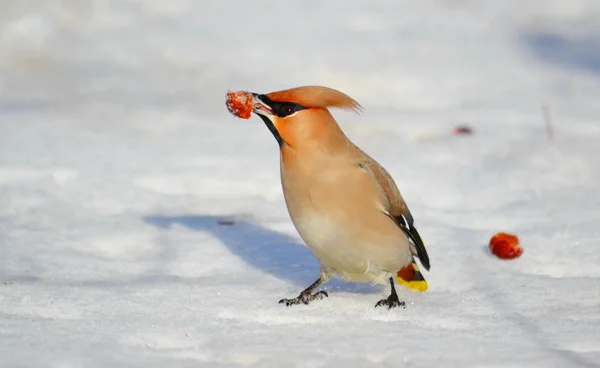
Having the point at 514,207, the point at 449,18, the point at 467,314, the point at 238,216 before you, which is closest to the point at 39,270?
the point at 238,216

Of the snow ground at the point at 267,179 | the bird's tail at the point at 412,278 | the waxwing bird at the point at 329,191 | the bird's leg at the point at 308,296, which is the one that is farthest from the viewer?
the bird's tail at the point at 412,278

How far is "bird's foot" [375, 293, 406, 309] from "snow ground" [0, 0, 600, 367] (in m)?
0.05

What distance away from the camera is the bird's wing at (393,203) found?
3.72 m

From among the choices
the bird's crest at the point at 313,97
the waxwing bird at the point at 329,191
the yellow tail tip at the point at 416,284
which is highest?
the bird's crest at the point at 313,97

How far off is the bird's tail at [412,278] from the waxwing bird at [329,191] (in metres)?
0.14

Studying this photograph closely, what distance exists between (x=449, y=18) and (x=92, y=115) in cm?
405

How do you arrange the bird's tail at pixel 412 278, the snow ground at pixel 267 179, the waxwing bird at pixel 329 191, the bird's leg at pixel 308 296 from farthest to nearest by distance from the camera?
the bird's tail at pixel 412 278 → the bird's leg at pixel 308 296 → the waxwing bird at pixel 329 191 → the snow ground at pixel 267 179

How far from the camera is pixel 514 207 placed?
514 cm

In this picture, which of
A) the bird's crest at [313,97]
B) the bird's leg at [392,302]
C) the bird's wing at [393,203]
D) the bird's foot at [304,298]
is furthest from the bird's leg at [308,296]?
the bird's crest at [313,97]

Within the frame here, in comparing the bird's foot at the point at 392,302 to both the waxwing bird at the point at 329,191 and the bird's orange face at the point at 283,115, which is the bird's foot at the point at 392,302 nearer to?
the waxwing bird at the point at 329,191

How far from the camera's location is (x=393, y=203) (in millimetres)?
3766

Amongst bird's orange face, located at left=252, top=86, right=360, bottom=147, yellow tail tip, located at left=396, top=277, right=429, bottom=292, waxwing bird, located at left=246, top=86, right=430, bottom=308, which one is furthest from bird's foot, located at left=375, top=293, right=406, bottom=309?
bird's orange face, located at left=252, top=86, right=360, bottom=147

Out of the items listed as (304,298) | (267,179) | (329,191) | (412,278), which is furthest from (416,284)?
(267,179)

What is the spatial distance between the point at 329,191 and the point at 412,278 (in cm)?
55
